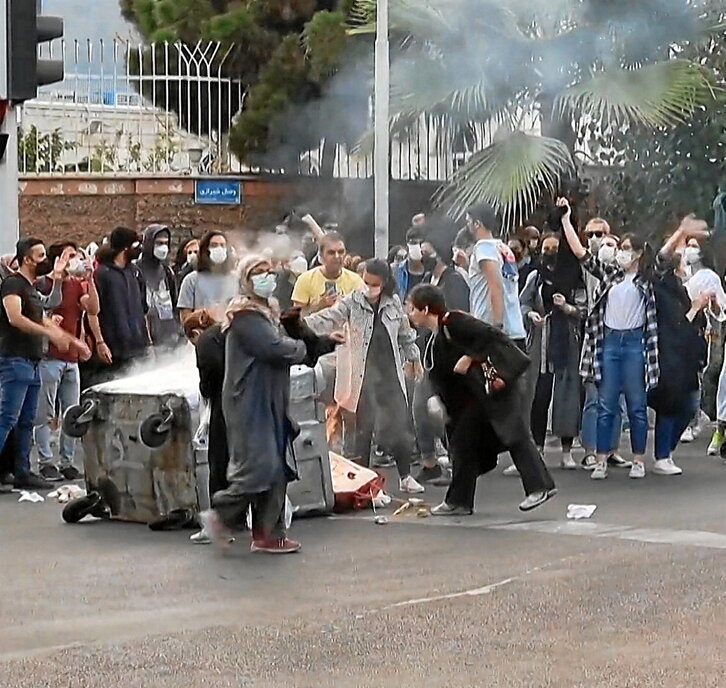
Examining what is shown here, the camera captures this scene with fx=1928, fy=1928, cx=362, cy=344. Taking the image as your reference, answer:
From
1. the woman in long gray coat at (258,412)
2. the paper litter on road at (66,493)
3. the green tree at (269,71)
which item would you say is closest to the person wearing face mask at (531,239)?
the paper litter on road at (66,493)

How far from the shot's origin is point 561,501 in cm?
1152

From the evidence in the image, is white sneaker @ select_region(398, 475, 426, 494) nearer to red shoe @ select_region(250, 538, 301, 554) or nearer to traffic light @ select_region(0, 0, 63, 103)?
red shoe @ select_region(250, 538, 301, 554)

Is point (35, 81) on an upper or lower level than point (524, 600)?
upper

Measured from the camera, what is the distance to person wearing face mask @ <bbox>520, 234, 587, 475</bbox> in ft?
43.3

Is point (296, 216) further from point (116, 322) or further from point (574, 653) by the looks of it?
point (574, 653)

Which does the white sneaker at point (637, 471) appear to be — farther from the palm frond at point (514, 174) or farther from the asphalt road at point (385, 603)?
the palm frond at point (514, 174)

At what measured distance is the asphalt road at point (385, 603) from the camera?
706 cm

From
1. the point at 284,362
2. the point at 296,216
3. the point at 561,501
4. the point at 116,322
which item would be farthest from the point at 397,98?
the point at 284,362

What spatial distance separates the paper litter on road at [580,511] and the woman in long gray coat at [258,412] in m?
1.88

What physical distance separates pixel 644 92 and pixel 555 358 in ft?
26.9

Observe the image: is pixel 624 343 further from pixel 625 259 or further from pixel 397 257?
pixel 397 257

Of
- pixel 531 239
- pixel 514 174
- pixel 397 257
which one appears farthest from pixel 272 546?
pixel 514 174

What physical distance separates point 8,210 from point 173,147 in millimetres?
9929

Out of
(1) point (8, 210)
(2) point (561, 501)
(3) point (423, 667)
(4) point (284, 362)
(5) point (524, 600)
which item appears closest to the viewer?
(3) point (423, 667)
